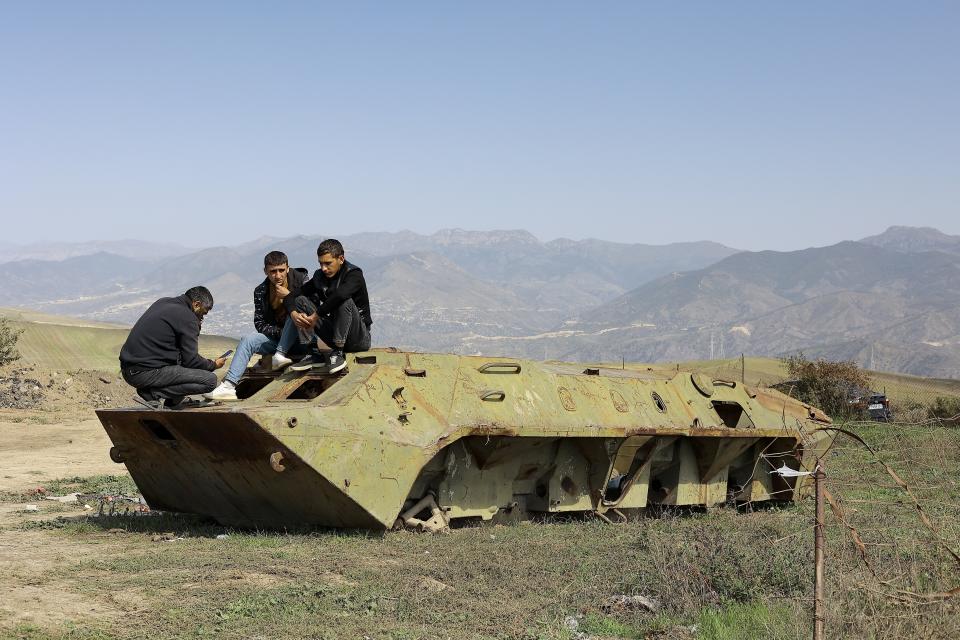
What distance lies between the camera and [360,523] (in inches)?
434

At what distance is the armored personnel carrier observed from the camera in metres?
10.6

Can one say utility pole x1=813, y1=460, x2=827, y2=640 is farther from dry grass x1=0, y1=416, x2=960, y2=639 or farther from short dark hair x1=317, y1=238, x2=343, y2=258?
short dark hair x1=317, y1=238, x2=343, y2=258

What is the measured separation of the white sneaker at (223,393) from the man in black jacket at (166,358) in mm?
88

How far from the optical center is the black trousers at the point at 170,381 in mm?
11055

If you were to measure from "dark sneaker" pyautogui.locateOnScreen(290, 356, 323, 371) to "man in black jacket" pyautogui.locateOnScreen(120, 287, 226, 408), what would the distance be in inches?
33.6

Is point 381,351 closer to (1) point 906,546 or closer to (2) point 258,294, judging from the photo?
(2) point 258,294

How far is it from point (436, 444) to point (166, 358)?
2799 mm

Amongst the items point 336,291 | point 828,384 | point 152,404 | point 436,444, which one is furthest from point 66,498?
point 828,384

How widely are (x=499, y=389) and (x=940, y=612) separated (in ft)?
19.5

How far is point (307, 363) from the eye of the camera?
11.8 m

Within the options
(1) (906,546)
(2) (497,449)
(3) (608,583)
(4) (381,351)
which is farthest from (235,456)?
(1) (906,546)

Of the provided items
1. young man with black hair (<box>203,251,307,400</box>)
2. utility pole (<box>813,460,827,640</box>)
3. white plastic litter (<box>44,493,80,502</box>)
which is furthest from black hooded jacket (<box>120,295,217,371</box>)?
utility pole (<box>813,460,827,640</box>)

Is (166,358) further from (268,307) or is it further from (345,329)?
(345,329)

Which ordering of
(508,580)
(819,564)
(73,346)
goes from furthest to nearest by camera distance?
(73,346), (508,580), (819,564)
